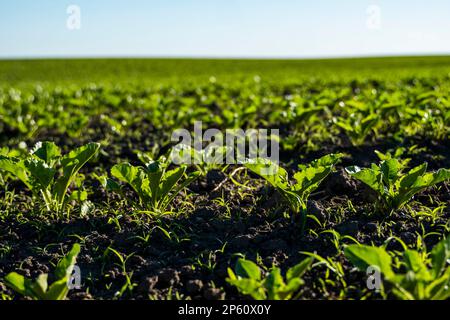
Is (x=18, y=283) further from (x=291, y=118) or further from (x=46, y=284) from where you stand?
(x=291, y=118)

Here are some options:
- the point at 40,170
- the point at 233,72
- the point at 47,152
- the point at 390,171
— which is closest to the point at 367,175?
the point at 390,171

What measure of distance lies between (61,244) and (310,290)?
62.7 inches

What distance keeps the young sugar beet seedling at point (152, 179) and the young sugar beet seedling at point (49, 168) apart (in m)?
0.31

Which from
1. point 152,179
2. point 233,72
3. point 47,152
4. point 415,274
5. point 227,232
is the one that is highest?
point 233,72

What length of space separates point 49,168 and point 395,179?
222 centimetres

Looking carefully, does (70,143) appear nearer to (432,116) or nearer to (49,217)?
(49,217)

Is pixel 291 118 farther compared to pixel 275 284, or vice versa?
pixel 291 118

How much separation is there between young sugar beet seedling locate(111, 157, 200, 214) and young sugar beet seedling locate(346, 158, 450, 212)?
1.07 m

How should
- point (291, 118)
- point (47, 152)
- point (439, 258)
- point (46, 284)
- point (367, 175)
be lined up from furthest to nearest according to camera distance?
point (291, 118)
point (47, 152)
point (367, 175)
point (46, 284)
point (439, 258)

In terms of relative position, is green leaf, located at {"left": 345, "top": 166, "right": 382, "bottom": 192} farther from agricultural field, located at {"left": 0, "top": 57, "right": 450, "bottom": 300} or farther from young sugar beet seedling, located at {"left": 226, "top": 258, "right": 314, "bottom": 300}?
young sugar beet seedling, located at {"left": 226, "top": 258, "right": 314, "bottom": 300}

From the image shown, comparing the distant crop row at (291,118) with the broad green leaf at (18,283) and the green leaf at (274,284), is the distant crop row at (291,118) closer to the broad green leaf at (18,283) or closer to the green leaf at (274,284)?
the green leaf at (274,284)

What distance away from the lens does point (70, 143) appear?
6.48 metres

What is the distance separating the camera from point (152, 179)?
10.5ft

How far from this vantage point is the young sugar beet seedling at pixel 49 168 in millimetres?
3256
